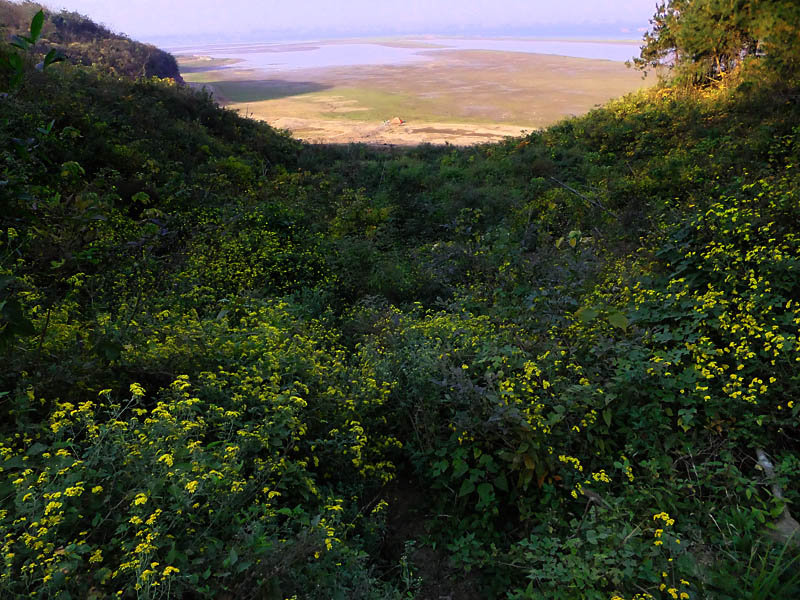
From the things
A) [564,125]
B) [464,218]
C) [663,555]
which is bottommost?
[663,555]

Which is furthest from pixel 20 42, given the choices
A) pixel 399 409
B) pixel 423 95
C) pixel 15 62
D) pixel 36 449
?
pixel 423 95

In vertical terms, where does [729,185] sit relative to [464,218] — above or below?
above

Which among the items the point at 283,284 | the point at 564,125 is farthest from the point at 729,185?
the point at 564,125

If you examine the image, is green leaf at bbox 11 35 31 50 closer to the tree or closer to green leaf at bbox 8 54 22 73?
green leaf at bbox 8 54 22 73

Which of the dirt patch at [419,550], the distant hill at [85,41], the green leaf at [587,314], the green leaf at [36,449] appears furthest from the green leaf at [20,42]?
the distant hill at [85,41]

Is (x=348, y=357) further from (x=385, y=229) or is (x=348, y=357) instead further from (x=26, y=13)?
(x=26, y=13)

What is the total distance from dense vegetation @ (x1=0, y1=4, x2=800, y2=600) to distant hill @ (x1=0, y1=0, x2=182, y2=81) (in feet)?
57.2

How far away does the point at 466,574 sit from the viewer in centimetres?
360

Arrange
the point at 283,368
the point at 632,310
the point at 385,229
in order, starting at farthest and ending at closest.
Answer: the point at 385,229
the point at 632,310
the point at 283,368

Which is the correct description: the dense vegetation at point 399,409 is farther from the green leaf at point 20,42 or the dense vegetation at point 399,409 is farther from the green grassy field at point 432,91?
the green grassy field at point 432,91

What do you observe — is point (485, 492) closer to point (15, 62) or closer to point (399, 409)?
point (399, 409)

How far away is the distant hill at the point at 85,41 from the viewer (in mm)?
21688

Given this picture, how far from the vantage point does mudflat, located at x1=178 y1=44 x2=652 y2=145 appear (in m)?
27.7

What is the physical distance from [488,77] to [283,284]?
1712 inches
